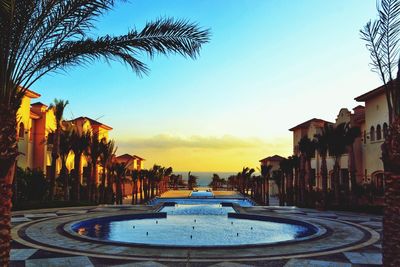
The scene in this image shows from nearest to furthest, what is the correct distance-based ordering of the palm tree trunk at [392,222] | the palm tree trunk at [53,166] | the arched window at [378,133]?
the palm tree trunk at [392,222] < the palm tree trunk at [53,166] < the arched window at [378,133]

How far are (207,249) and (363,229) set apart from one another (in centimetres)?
751

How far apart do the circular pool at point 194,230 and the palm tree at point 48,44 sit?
6813mm

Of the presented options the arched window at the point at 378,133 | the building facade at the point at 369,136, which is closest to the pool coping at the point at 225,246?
the building facade at the point at 369,136

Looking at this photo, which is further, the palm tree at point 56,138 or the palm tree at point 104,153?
the palm tree at point 104,153

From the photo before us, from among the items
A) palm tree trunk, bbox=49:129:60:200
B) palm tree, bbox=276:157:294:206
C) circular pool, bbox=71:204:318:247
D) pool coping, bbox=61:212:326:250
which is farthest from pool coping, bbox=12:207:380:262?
palm tree, bbox=276:157:294:206

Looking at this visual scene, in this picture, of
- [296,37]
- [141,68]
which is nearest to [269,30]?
[296,37]

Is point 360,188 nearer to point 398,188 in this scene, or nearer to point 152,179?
point 398,188

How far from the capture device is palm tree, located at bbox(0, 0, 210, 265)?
6137 millimetres

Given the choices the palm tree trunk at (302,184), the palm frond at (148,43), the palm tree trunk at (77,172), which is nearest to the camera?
the palm frond at (148,43)

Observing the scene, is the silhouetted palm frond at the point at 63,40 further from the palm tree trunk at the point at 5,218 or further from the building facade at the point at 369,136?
the building facade at the point at 369,136

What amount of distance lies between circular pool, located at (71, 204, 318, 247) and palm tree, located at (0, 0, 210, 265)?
6.81 meters

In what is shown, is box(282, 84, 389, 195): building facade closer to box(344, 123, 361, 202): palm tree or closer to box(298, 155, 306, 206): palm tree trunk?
box(344, 123, 361, 202): palm tree

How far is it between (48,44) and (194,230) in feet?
36.7

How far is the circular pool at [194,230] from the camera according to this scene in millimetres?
14129
